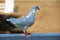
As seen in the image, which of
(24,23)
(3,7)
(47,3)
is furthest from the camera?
(47,3)

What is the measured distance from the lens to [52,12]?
158 cm

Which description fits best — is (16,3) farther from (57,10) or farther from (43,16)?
(57,10)

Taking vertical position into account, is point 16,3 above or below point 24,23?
above

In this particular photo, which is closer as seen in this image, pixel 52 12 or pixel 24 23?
pixel 24 23

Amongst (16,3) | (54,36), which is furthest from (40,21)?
(54,36)

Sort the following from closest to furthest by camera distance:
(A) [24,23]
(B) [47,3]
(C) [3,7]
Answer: (A) [24,23], (C) [3,7], (B) [47,3]

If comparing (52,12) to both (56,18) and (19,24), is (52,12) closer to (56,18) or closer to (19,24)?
(56,18)

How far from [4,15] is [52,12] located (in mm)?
480

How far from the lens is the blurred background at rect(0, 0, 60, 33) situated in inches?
60.5

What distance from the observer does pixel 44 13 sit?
61.1 inches

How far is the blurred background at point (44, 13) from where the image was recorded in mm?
1535

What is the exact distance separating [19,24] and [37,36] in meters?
0.11

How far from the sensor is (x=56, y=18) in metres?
1.58

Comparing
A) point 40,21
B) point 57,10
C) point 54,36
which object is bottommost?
point 54,36
